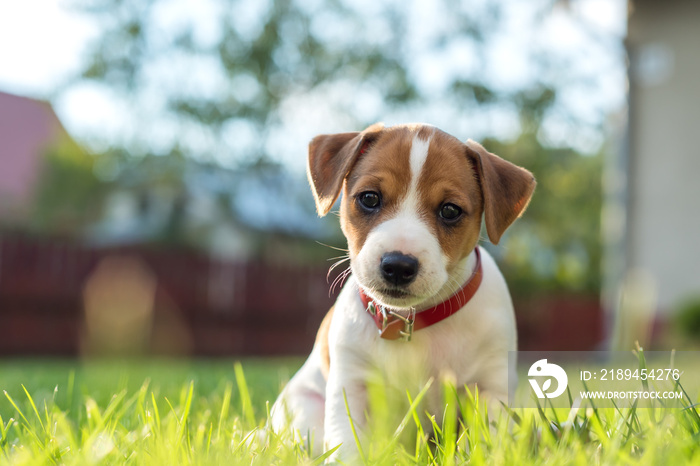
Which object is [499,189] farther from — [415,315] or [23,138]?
[23,138]

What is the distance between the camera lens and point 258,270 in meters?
17.3

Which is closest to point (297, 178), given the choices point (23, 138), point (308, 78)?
point (308, 78)

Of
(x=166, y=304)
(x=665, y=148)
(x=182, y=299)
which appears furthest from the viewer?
(x=665, y=148)

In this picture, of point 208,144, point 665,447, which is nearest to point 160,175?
point 208,144

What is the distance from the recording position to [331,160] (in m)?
3.27

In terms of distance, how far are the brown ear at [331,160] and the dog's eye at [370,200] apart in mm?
125

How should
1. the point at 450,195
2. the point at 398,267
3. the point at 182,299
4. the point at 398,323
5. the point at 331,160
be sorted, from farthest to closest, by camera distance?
the point at 182,299 → the point at 331,160 → the point at 450,195 → the point at 398,323 → the point at 398,267

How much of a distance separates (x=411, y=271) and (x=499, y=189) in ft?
2.44

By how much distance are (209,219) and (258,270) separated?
853 centimetres

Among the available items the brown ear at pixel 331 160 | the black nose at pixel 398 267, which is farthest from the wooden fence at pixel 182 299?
the black nose at pixel 398 267

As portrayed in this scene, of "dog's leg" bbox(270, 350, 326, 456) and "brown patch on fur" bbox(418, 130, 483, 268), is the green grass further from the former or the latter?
"brown patch on fur" bbox(418, 130, 483, 268)

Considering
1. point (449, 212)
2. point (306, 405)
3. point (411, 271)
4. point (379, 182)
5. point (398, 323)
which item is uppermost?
point (379, 182)

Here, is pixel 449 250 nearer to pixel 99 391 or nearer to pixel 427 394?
pixel 427 394

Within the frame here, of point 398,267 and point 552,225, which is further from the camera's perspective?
point 552,225
